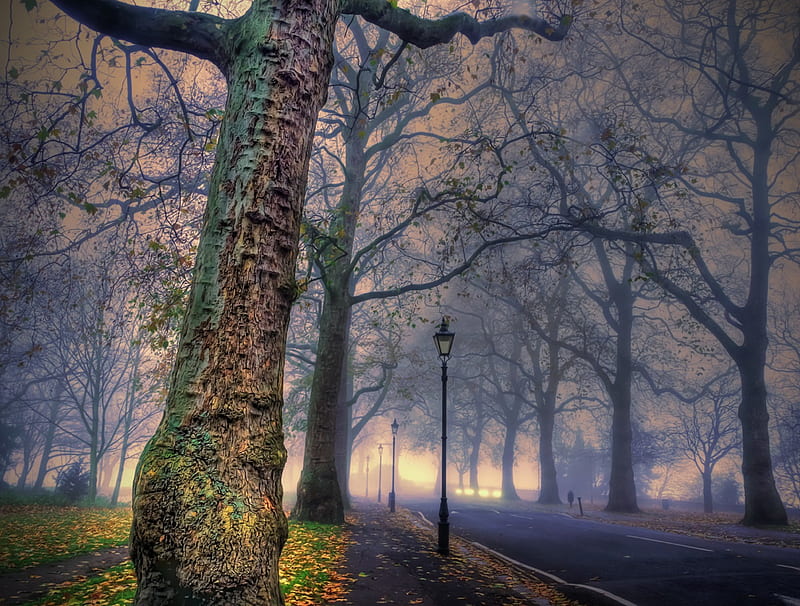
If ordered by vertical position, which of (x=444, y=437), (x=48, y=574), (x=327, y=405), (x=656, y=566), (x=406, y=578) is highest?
(x=327, y=405)

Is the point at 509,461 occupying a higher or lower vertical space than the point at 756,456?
lower

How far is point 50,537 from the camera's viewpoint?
9.23m

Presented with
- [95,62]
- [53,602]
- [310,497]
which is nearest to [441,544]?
[310,497]

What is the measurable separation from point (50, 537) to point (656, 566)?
36.6 ft

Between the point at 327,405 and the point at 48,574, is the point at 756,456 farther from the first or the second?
the point at 48,574

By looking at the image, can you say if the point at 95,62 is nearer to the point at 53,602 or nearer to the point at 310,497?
the point at 53,602

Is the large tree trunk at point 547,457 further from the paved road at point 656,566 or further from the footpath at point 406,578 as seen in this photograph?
the footpath at point 406,578

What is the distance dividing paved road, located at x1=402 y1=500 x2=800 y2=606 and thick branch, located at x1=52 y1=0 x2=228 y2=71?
7.97 meters

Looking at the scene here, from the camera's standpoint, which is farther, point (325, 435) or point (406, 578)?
point (325, 435)

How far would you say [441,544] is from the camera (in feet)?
31.7

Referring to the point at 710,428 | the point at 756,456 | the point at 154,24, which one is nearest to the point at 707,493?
the point at 710,428

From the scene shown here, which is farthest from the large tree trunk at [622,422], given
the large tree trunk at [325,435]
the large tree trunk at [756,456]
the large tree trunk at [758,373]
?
the large tree trunk at [325,435]

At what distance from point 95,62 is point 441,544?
10335 mm

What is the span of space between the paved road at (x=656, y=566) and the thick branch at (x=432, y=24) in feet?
26.4
